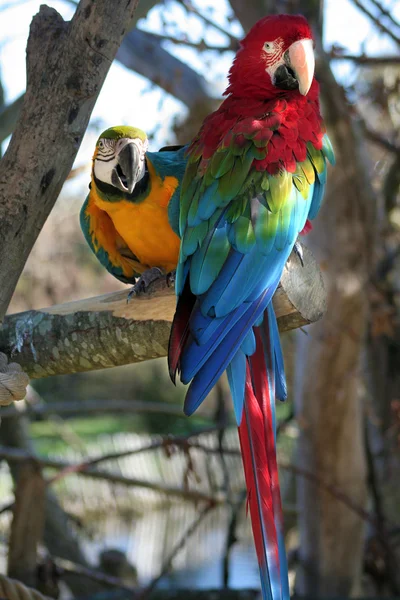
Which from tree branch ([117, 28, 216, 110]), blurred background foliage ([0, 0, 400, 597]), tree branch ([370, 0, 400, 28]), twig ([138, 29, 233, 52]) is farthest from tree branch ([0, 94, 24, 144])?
tree branch ([370, 0, 400, 28])

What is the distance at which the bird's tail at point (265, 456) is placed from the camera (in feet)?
3.05

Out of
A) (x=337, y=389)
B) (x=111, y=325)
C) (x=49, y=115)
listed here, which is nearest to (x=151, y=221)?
(x=111, y=325)

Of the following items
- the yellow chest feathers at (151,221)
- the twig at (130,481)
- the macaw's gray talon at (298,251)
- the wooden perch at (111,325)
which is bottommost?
the twig at (130,481)

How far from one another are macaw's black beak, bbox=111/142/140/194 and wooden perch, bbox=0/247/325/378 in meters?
0.18

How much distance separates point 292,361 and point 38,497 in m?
1.29

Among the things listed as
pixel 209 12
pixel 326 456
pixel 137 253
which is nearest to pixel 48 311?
pixel 137 253

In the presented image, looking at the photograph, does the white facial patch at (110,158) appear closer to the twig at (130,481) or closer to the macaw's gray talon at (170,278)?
the macaw's gray talon at (170,278)

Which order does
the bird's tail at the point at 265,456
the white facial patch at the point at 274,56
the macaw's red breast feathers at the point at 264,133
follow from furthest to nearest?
the white facial patch at the point at 274,56 → the macaw's red breast feathers at the point at 264,133 → the bird's tail at the point at 265,456

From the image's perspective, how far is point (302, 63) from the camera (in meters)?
1.11

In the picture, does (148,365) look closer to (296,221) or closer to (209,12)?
(209,12)

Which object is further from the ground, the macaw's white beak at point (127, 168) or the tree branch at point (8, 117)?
the tree branch at point (8, 117)

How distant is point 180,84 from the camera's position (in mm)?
2240

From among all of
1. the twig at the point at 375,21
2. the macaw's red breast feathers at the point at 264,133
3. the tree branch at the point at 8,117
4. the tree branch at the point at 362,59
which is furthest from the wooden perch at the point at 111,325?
the twig at the point at 375,21

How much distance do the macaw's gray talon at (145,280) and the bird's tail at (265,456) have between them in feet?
0.76
